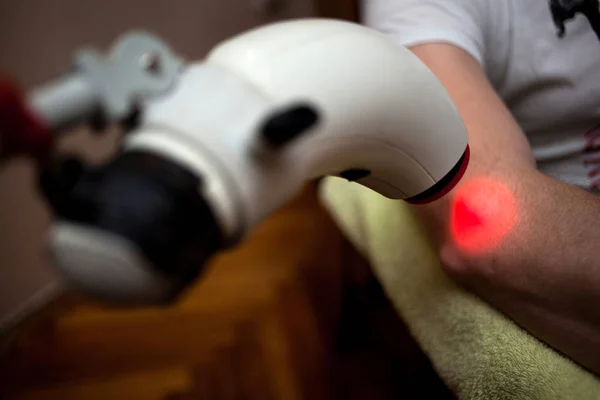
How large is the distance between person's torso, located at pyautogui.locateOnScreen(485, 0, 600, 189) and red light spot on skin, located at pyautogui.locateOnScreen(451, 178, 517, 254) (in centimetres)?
22

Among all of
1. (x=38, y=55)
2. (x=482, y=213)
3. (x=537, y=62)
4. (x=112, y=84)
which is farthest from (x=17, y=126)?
(x=38, y=55)

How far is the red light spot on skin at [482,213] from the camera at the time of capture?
0.43m

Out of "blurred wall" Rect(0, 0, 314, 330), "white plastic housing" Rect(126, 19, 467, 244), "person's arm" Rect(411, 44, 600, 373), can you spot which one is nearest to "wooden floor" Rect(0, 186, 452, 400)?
"blurred wall" Rect(0, 0, 314, 330)

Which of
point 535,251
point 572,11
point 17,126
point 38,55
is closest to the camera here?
point 17,126

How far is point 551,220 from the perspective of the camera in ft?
1.36

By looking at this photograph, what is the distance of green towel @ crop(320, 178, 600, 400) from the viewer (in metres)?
0.42

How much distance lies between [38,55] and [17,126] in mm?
869

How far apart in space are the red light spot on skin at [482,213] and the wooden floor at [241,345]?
0.59 metres

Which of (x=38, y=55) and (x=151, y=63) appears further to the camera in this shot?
(x=38, y=55)

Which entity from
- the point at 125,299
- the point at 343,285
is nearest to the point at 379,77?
the point at 125,299

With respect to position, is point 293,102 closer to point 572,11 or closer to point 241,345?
point 572,11

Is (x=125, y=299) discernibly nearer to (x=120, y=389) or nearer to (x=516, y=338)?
(x=516, y=338)

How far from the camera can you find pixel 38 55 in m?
0.96

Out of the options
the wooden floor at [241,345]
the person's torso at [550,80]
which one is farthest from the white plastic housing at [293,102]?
the wooden floor at [241,345]
